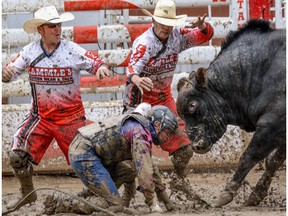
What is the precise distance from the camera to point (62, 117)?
834 cm

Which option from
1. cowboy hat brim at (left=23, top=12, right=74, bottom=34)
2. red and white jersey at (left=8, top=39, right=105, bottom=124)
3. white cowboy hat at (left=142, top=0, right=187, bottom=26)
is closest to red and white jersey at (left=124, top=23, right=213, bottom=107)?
white cowboy hat at (left=142, top=0, right=187, bottom=26)

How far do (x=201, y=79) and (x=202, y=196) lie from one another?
145cm

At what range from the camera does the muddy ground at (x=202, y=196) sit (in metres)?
7.62

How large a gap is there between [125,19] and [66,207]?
14.0ft

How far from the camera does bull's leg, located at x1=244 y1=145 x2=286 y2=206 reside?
8.06 m

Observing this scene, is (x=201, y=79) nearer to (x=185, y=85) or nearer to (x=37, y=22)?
(x=185, y=85)

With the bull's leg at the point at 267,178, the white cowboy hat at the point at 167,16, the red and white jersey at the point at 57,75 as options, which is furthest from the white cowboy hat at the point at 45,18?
the bull's leg at the point at 267,178

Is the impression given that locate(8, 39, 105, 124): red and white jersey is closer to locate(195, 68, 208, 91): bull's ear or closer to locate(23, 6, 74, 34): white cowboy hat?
locate(23, 6, 74, 34): white cowboy hat

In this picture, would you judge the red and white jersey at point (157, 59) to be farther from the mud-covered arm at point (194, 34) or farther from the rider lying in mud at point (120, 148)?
the rider lying in mud at point (120, 148)

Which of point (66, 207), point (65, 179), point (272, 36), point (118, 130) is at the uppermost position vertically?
point (272, 36)

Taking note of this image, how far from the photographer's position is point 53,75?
8.28m

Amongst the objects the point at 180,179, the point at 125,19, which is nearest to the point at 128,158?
the point at 180,179

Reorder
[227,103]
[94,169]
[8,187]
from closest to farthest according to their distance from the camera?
[94,169]
[227,103]
[8,187]

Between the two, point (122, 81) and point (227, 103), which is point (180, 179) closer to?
point (227, 103)
